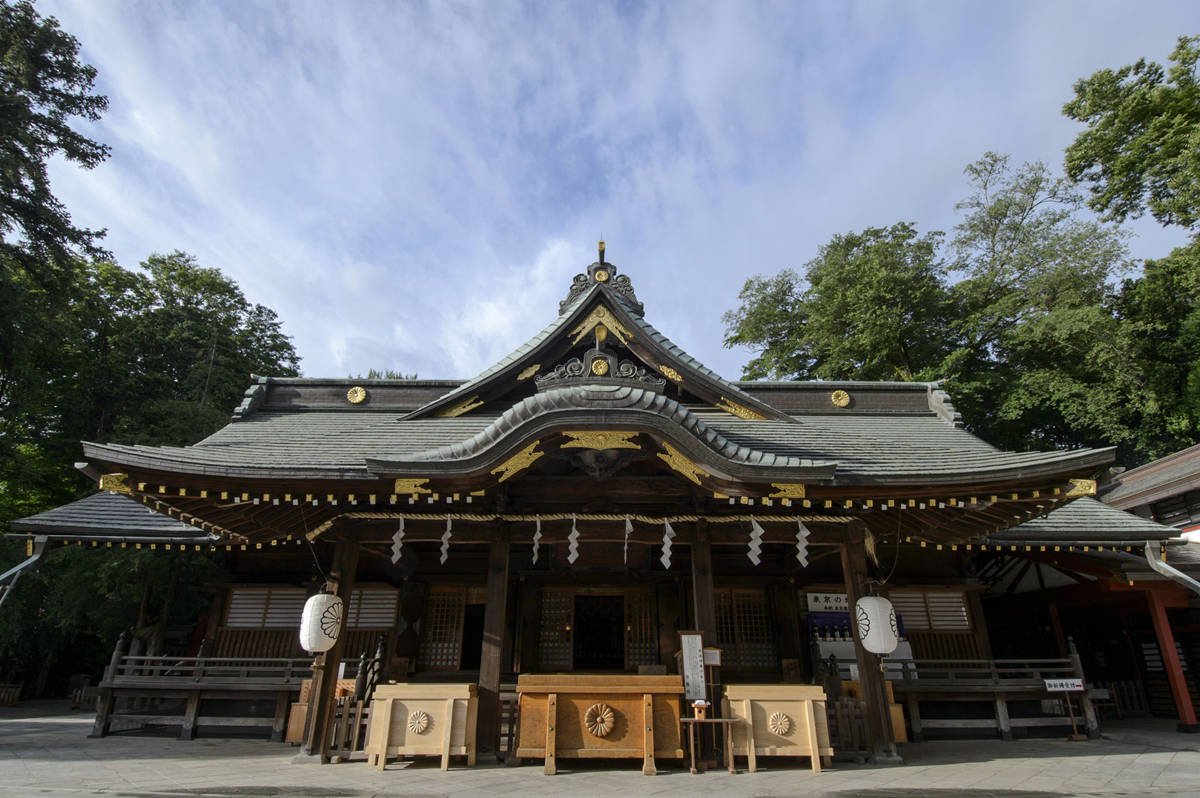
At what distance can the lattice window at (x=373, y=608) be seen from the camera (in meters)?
11.1

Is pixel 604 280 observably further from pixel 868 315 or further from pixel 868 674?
pixel 868 315

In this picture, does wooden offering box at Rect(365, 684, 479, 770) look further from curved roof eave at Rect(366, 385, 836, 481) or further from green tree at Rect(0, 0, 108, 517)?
green tree at Rect(0, 0, 108, 517)

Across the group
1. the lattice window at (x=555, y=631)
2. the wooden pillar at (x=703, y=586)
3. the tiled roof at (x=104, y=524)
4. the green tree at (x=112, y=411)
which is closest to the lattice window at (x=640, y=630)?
the lattice window at (x=555, y=631)

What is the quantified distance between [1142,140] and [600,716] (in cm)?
2470

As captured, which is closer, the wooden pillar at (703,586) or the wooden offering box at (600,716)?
the wooden offering box at (600,716)

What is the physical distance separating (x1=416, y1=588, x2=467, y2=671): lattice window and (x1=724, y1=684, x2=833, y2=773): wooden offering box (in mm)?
5883

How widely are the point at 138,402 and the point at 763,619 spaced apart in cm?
2454

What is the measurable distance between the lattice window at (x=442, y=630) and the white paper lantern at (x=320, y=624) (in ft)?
11.8

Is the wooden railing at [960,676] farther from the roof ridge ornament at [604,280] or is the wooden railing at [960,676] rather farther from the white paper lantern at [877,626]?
the roof ridge ornament at [604,280]

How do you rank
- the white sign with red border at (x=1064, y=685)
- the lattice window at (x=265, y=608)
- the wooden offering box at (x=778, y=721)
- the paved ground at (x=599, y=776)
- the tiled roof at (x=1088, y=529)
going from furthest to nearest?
the lattice window at (x=265, y=608) < the tiled roof at (x=1088, y=529) < the white sign with red border at (x=1064, y=685) < the wooden offering box at (x=778, y=721) < the paved ground at (x=599, y=776)

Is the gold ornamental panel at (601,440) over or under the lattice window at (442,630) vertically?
over

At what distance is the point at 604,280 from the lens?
10906 millimetres

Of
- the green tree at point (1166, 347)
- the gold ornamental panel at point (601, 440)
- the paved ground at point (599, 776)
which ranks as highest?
the green tree at point (1166, 347)

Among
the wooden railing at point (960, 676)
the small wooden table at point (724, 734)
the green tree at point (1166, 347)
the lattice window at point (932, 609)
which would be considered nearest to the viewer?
the small wooden table at point (724, 734)
